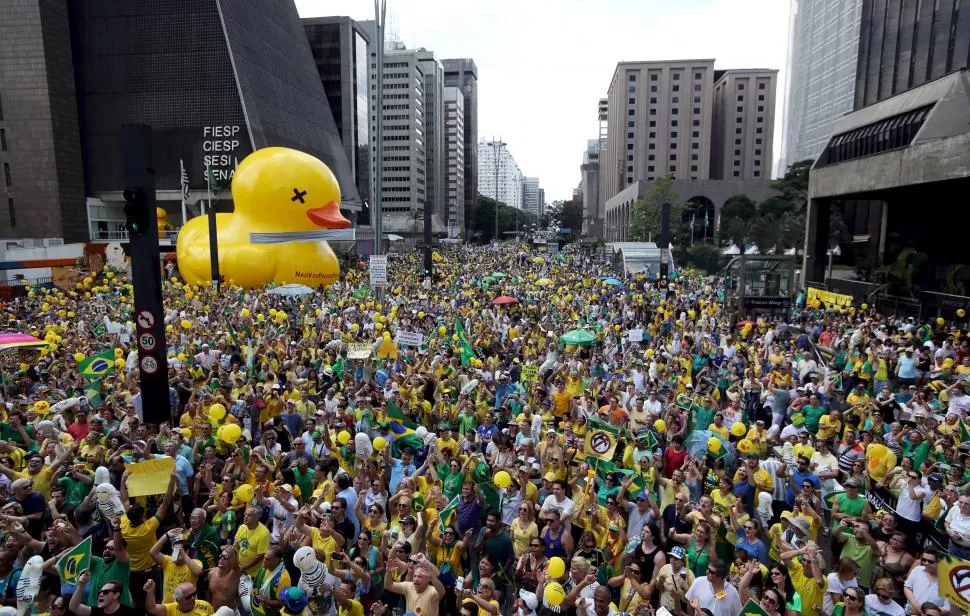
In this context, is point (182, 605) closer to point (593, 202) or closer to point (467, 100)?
point (593, 202)

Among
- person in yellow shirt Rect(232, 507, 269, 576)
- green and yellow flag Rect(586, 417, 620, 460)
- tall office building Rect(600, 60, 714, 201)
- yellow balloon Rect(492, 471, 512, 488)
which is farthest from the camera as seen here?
tall office building Rect(600, 60, 714, 201)

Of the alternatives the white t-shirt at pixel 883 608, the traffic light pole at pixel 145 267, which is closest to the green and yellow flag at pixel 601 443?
the white t-shirt at pixel 883 608

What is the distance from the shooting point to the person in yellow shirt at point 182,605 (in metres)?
4.38

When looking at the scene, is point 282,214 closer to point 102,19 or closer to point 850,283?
point 850,283

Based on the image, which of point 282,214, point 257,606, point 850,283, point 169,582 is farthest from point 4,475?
point 850,283

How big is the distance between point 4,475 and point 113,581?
2524mm

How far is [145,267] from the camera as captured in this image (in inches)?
348

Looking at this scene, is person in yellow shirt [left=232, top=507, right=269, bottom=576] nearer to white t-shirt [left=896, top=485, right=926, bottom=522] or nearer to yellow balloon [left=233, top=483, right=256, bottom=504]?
yellow balloon [left=233, top=483, right=256, bottom=504]

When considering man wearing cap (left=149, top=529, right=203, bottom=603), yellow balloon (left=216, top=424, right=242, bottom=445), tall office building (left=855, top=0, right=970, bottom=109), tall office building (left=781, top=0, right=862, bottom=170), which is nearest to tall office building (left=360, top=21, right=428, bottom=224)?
tall office building (left=781, top=0, right=862, bottom=170)

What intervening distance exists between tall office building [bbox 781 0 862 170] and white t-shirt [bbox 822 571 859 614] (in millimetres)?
65274

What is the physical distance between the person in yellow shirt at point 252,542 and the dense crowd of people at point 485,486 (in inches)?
0.9

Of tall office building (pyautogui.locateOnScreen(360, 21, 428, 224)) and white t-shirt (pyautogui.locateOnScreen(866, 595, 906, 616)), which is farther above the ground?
tall office building (pyautogui.locateOnScreen(360, 21, 428, 224))

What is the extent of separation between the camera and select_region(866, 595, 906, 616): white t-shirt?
14.4ft

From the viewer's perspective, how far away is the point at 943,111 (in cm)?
2369
